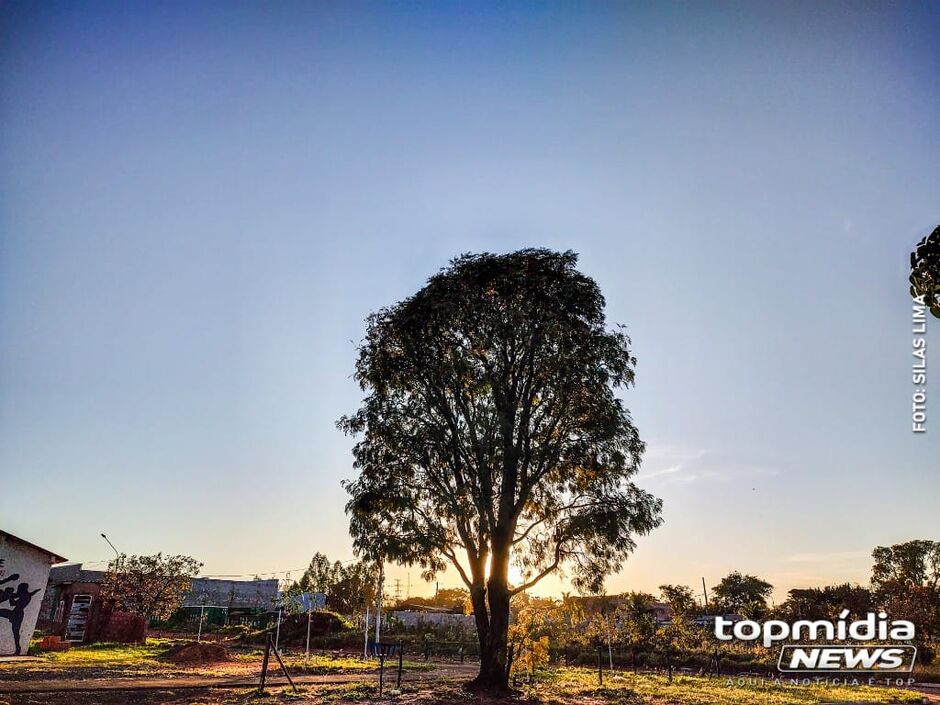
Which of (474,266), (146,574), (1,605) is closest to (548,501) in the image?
(474,266)

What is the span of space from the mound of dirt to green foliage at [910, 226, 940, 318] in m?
35.6

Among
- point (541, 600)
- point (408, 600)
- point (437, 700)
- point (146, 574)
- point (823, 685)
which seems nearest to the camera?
point (437, 700)

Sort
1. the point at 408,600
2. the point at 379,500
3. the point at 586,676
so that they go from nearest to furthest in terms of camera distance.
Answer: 1. the point at 379,500
2. the point at 586,676
3. the point at 408,600

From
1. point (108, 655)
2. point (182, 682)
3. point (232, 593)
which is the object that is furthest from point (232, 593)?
point (182, 682)

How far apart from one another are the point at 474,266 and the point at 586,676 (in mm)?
20856

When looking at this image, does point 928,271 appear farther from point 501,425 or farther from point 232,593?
point 232,593

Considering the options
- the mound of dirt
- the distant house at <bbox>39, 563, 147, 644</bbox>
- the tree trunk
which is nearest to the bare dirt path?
the tree trunk

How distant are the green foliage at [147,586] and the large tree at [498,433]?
118 ft

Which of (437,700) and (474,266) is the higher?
(474,266)

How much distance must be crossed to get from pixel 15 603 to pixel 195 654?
936 cm

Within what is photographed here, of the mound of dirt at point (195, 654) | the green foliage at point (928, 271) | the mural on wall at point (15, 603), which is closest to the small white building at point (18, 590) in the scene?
the mural on wall at point (15, 603)

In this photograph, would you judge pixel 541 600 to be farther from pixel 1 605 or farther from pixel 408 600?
pixel 408 600

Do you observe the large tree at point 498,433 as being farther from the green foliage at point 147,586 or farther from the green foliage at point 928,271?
the green foliage at point 147,586

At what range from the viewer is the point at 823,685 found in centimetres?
2691
